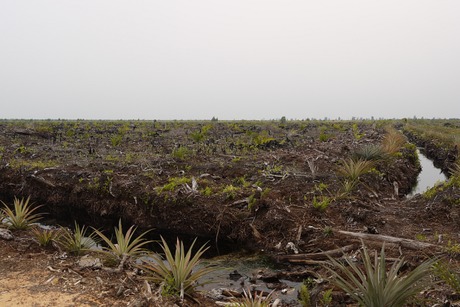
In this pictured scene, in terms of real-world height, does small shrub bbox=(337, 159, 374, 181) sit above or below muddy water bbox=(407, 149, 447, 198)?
above

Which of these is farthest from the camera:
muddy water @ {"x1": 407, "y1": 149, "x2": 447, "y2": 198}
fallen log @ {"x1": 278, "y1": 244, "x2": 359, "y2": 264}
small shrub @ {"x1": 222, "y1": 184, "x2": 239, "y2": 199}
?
muddy water @ {"x1": 407, "y1": 149, "x2": 447, "y2": 198}

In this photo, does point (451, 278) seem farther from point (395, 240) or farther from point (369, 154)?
point (369, 154)

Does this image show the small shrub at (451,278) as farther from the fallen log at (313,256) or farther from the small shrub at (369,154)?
the small shrub at (369,154)

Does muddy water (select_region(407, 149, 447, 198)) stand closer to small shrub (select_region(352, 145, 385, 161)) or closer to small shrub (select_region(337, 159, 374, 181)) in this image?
small shrub (select_region(352, 145, 385, 161))

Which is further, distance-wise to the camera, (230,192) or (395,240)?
(230,192)

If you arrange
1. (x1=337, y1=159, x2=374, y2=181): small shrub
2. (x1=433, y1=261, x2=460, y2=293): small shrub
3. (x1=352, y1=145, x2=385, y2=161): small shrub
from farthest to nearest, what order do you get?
(x1=352, y1=145, x2=385, y2=161): small shrub → (x1=337, y1=159, x2=374, y2=181): small shrub → (x1=433, y1=261, x2=460, y2=293): small shrub

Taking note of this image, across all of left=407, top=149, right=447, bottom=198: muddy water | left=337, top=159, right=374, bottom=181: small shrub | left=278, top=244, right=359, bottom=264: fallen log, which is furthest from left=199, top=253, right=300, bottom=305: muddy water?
left=407, top=149, right=447, bottom=198: muddy water

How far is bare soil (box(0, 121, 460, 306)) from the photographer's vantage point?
452cm

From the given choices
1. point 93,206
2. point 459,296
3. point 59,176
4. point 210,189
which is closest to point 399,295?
point 459,296

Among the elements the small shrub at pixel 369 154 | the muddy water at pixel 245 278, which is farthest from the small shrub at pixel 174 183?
the small shrub at pixel 369 154

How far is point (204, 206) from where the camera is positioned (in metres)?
7.97

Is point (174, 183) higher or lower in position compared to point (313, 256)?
higher

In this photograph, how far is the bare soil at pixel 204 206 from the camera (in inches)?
178

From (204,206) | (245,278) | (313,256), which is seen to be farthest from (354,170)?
(245,278)
